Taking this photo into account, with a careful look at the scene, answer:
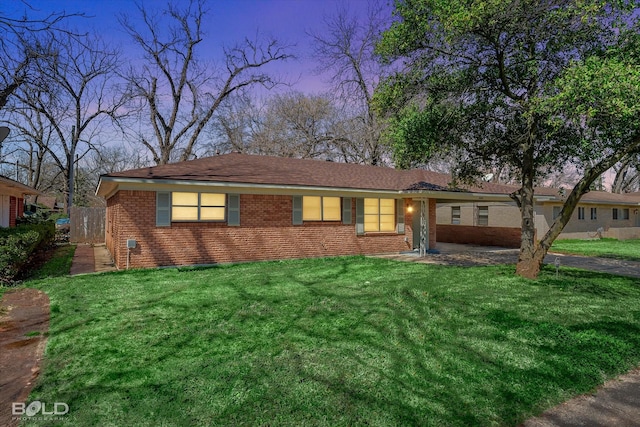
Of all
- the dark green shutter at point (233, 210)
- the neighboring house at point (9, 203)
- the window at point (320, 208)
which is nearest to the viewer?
the dark green shutter at point (233, 210)

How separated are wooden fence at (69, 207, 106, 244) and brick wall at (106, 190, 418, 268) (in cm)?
899

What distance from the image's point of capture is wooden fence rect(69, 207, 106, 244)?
2138cm

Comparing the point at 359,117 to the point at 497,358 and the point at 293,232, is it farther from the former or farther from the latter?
the point at 497,358

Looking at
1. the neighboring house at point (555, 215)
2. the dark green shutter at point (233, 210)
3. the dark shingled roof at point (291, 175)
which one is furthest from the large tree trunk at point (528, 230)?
the neighboring house at point (555, 215)

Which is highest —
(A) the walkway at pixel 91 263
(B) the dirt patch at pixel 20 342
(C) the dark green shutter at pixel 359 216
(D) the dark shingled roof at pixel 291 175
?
(D) the dark shingled roof at pixel 291 175

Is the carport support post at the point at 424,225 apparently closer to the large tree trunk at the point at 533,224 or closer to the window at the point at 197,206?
the large tree trunk at the point at 533,224

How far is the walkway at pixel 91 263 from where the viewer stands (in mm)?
12055

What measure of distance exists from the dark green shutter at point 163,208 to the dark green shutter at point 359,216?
754 centimetres

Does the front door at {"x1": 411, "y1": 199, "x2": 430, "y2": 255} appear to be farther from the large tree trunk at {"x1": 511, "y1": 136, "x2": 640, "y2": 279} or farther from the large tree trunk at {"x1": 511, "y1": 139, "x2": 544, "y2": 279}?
the large tree trunk at {"x1": 511, "y1": 139, "x2": 544, "y2": 279}

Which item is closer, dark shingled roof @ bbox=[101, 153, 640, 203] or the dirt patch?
the dirt patch

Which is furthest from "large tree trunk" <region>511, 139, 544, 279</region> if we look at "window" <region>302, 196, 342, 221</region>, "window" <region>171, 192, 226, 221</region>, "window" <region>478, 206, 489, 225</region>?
"window" <region>478, 206, 489, 225</region>

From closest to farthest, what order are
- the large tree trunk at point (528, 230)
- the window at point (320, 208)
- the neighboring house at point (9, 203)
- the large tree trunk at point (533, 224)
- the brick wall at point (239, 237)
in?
the large tree trunk at point (533, 224) < the large tree trunk at point (528, 230) < the brick wall at point (239, 237) < the window at point (320, 208) < the neighboring house at point (9, 203)

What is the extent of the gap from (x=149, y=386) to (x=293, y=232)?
10.5 meters

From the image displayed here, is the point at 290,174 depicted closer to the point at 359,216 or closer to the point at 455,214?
the point at 359,216
